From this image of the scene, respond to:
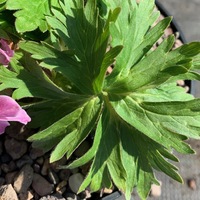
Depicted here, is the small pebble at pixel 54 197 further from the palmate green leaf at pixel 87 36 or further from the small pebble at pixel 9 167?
the palmate green leaf at pixel 87 36

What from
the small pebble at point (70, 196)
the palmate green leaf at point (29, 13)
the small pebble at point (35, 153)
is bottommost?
the small pebble at point (70, 196)

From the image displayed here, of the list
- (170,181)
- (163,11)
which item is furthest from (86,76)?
(163,11)

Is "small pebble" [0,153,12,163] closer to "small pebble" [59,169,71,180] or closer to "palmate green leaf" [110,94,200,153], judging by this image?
"small pebble" [59,169,71,180]

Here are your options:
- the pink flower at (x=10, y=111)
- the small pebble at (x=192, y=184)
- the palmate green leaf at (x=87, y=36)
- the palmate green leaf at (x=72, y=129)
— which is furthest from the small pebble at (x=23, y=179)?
the small pebble at (x=192, y=184)

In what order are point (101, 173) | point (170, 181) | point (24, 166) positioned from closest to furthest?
point (101, 173), point (24, 166), point (170, 181)

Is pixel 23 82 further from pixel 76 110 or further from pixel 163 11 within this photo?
pixel 163 11

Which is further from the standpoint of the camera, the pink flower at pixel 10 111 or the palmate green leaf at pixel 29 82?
the palmate green leaf at pixel 29 82


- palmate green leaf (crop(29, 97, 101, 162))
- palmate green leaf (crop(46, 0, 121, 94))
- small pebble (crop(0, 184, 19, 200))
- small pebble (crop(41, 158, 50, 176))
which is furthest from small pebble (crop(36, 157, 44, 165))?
palmate green leaf (crop(46, 0, 121, 94))
